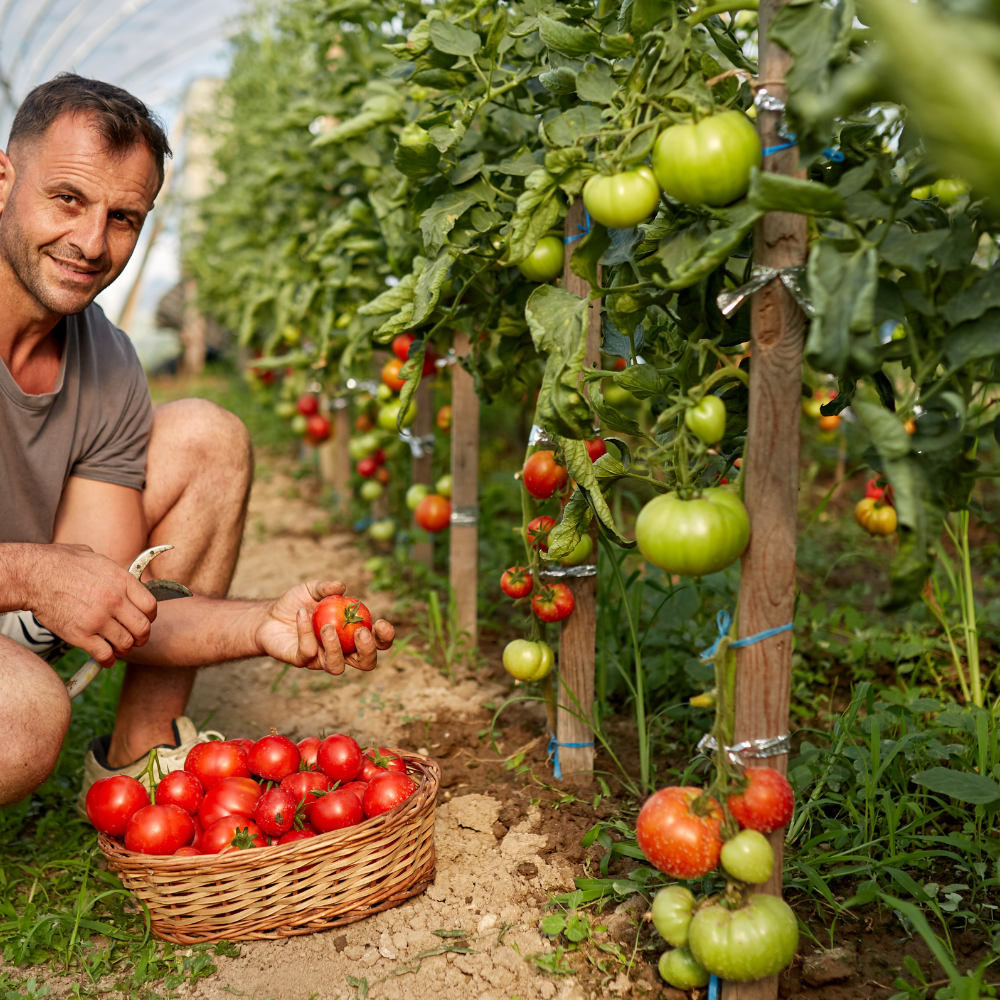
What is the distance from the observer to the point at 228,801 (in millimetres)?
1504

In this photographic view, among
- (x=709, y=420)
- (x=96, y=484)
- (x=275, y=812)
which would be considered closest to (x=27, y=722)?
(x=275, y=812)

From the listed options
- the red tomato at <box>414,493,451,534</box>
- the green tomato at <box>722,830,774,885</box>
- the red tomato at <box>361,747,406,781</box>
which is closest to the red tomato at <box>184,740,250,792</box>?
the red tomato at <box>361,747,406,781</box>

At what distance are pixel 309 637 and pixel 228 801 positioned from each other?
296 millimetres

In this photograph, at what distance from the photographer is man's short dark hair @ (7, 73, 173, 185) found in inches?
68.6

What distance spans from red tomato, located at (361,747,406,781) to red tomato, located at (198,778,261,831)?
19cm

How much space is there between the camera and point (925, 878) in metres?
1.46

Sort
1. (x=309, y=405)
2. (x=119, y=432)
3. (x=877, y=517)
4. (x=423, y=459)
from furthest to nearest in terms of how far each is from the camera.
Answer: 1. (x=309, y=405)
2. (x=423, y=459)
3. (x=877, y=517)
4. (x=119, y=432)

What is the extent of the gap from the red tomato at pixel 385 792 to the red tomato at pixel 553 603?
379 millimetres

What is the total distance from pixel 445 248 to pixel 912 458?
3.18ft

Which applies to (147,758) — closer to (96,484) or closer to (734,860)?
(96,484)

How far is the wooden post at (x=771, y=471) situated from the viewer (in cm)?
106

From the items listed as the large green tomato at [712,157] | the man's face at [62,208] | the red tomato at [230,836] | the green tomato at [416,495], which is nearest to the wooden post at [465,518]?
the green tomato at [416,495]

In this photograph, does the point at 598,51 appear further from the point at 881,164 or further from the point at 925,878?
the point at 925,878

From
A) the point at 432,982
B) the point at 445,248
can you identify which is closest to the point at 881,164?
the point at 445,248
